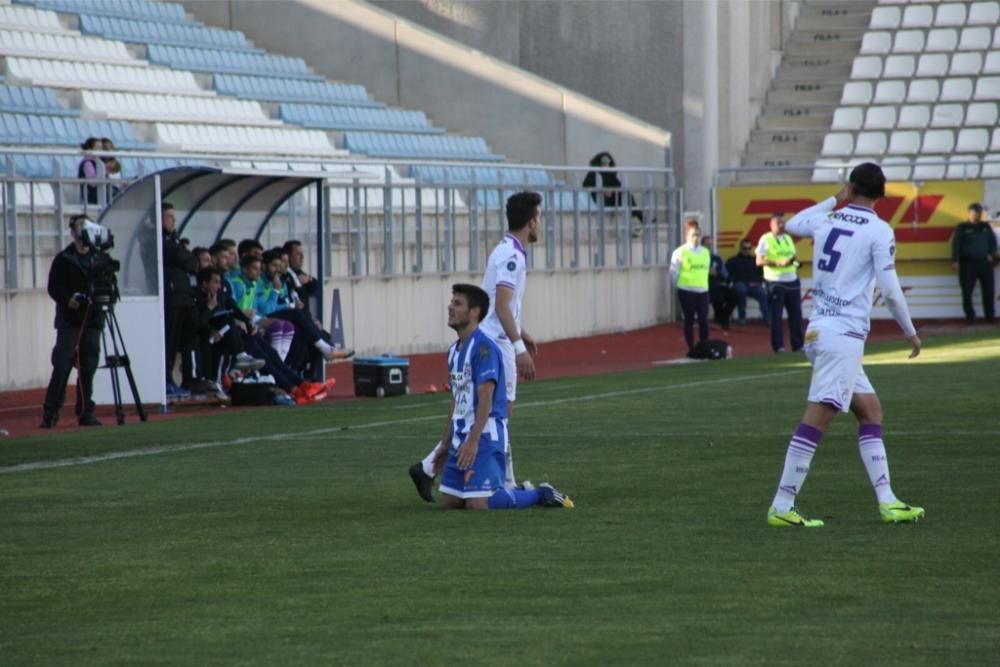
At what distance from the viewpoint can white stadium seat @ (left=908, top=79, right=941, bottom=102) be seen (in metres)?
42.6

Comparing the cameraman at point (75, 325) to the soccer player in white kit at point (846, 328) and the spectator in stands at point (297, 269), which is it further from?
the soccer player in white kit at point (846, 328)

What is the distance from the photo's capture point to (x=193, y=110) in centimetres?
3027

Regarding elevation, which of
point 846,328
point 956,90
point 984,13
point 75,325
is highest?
point 984,13

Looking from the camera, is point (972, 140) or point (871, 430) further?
point (972, 140)

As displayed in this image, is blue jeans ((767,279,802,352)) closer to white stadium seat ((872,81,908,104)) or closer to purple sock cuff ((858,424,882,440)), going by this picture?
white stadium seat ((872,81,908,104))

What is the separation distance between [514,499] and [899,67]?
35544mm

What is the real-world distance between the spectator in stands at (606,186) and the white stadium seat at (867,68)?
10427 mm

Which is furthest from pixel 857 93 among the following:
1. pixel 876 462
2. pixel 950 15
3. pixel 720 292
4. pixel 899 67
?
pixel 876 462

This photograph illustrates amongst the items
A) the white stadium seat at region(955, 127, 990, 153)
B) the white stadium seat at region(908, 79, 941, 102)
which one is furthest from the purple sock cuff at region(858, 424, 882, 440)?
the white stadium seat at region(908, 79, 941, 102)

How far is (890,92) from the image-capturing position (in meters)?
43.1

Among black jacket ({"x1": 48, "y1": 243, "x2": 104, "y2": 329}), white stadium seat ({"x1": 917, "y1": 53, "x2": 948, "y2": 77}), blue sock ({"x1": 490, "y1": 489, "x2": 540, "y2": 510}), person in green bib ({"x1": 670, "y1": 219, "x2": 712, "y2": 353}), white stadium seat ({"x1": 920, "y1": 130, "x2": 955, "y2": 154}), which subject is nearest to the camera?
blue sock ({"x1": 490, "y1": 489, "x2": 540, "y2": 510})

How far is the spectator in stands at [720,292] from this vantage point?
34938 mm

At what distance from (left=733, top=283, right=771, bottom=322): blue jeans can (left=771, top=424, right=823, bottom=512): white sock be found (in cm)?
2548

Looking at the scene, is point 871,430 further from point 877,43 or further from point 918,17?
point 918,17
